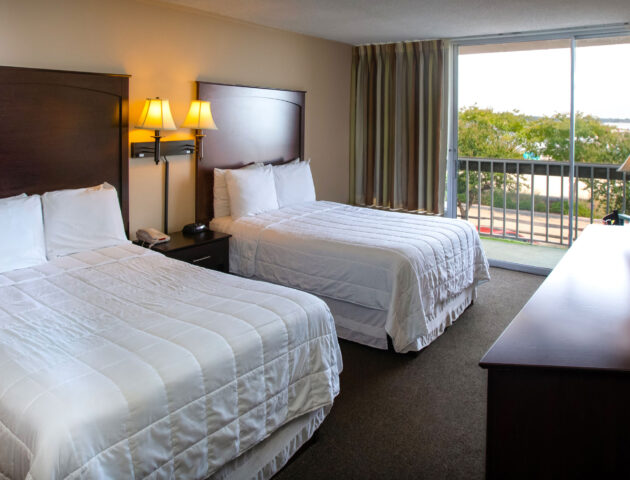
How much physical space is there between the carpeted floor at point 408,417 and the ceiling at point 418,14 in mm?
2388

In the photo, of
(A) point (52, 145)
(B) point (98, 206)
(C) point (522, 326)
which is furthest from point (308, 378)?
(A) point (52, 145)

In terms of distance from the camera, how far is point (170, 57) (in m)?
4.21

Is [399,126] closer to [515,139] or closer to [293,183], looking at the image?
[515,139]

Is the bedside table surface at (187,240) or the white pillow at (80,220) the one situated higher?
the white pillow at (80,220)

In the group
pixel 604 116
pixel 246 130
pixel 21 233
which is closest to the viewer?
pixel 21 233

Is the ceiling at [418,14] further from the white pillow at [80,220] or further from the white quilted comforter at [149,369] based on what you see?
the white quilted comforter at [149,369]

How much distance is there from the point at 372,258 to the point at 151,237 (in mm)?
1567

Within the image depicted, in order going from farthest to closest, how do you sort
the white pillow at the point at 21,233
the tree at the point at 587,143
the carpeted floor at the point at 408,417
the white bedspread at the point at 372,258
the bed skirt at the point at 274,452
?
1. the tree at the point at 587,143
2. the white bedspread at the point at 372,258
3. the white pillow at the point at 21,233
4. the carpeted floor at the point at 408,417
5. the bed skirt at the point at 274,452

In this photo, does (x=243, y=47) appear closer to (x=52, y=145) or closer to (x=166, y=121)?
(x=166, y=121)

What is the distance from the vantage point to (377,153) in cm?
608

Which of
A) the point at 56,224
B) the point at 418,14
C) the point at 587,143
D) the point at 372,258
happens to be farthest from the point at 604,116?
the point at 56,224

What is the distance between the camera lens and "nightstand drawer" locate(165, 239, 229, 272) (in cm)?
389

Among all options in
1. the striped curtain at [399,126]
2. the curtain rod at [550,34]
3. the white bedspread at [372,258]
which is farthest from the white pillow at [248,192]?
the curtain rod at [550,34]

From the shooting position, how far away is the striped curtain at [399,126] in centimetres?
570
